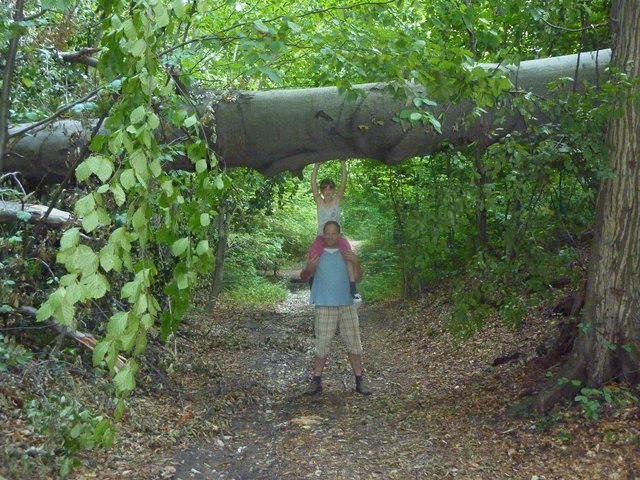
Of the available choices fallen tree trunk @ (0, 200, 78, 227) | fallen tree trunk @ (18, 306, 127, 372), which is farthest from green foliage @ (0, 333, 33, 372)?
fallen tree trunk @ (18, 306, 127, 372)

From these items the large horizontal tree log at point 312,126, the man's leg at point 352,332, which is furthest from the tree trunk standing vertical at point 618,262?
the man's leg at point 352,332

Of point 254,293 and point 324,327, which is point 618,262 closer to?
point 324,327

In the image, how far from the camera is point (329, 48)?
13.3 feet

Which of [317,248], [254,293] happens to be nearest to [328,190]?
[317,248]

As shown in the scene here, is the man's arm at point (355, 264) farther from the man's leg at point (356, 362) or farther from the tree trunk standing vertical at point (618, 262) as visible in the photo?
the tree trunk standing vertical at point (618, 262)

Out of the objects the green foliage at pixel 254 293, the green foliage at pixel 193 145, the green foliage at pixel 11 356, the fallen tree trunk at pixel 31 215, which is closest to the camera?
the green foliage at pixel 193 145

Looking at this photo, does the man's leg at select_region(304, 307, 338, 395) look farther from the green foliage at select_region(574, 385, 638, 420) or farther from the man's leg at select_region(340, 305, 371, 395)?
the green foliage at select_region(574, 385, 638, 420)

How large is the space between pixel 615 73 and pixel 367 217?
42.4 feet

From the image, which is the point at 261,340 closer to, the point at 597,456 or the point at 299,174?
the point at 299,174

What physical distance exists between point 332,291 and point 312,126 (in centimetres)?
152

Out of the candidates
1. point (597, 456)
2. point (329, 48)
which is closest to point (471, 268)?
point (597, 456)

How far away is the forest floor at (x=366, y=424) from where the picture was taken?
4.70m

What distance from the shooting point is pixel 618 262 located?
5.05 meters

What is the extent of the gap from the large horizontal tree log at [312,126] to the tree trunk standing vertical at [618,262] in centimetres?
129
